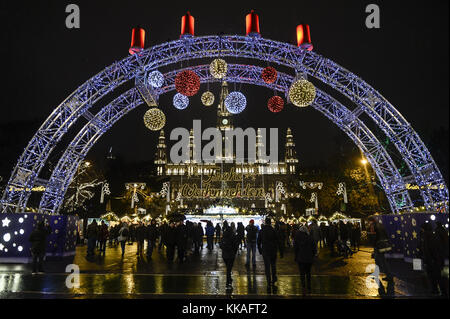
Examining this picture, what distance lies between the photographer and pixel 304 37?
12.3 meters

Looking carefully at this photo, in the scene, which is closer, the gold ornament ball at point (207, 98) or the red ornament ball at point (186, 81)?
the red ornament ball at point (186, 81)

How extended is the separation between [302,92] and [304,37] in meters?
2.44

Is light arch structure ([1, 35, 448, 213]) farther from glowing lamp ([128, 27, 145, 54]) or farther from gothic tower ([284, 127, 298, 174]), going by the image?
gothic tower ([284, 127, 298, 174])

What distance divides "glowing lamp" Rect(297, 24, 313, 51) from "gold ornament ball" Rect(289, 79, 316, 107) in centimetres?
171

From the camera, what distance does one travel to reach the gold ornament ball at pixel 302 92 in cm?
1157

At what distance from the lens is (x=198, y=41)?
46.0 ft

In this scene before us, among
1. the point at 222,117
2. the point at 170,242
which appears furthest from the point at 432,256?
the point at 222,117

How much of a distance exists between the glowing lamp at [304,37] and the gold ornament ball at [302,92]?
1.71 m

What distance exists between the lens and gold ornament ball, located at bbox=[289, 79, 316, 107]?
11.6 m

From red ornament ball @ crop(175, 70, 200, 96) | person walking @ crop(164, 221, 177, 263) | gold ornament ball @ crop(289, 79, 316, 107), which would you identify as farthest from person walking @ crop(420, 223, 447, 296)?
person walking @ crop(164, 221, 177, 263)

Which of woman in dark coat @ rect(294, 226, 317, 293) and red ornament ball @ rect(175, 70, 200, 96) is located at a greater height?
red ornament ball @ rect(175, 70, 200, 96)

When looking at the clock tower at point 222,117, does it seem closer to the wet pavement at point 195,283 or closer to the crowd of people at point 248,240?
the crowd of people at point 248,240

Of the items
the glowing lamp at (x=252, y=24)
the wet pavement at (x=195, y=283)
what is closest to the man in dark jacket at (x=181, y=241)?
the wet pavement at (x=195, y=283)

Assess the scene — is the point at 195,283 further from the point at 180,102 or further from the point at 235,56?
the point at 235,56
